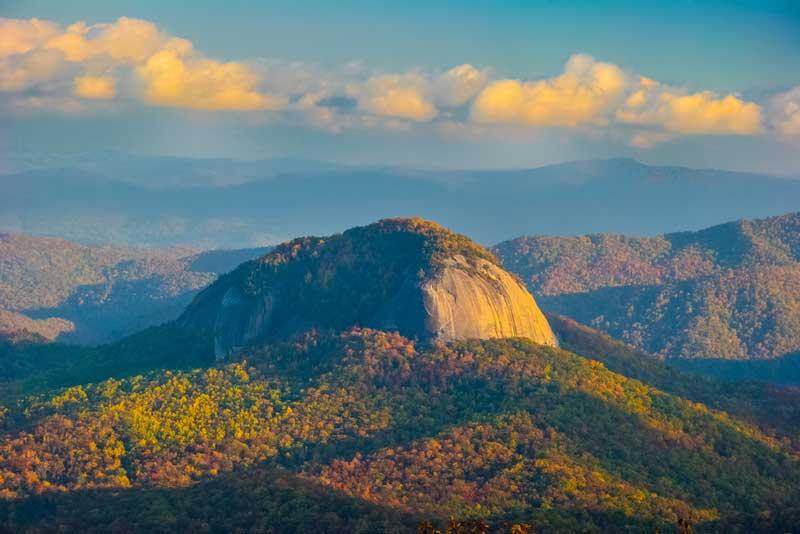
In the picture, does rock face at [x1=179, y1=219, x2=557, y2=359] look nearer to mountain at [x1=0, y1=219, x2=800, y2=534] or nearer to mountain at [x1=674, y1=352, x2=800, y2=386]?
mountain at [x1=0, y1=219, x2=800, y2=534]

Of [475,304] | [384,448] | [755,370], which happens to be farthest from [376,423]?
[755,370]

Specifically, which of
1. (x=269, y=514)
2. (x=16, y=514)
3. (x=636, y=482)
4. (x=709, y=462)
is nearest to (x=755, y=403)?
(x=709, y=462)

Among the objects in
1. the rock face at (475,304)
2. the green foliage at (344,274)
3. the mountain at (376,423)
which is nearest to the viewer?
the mountain at (376,423)

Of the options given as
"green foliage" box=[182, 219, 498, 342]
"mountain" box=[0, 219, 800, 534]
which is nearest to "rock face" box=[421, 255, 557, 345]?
"mountain" box=[0, 219, 800, 534]

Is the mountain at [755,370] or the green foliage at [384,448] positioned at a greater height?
the green foliage at [384,448]

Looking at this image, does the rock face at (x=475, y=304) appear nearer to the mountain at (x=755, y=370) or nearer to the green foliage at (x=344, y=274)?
the green foliage at (x=344, y=274)

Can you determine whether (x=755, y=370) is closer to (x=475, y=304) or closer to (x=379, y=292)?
(x=475, y=304)

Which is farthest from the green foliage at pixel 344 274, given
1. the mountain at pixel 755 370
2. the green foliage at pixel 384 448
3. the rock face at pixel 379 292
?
the mountain at pixel 755 370
